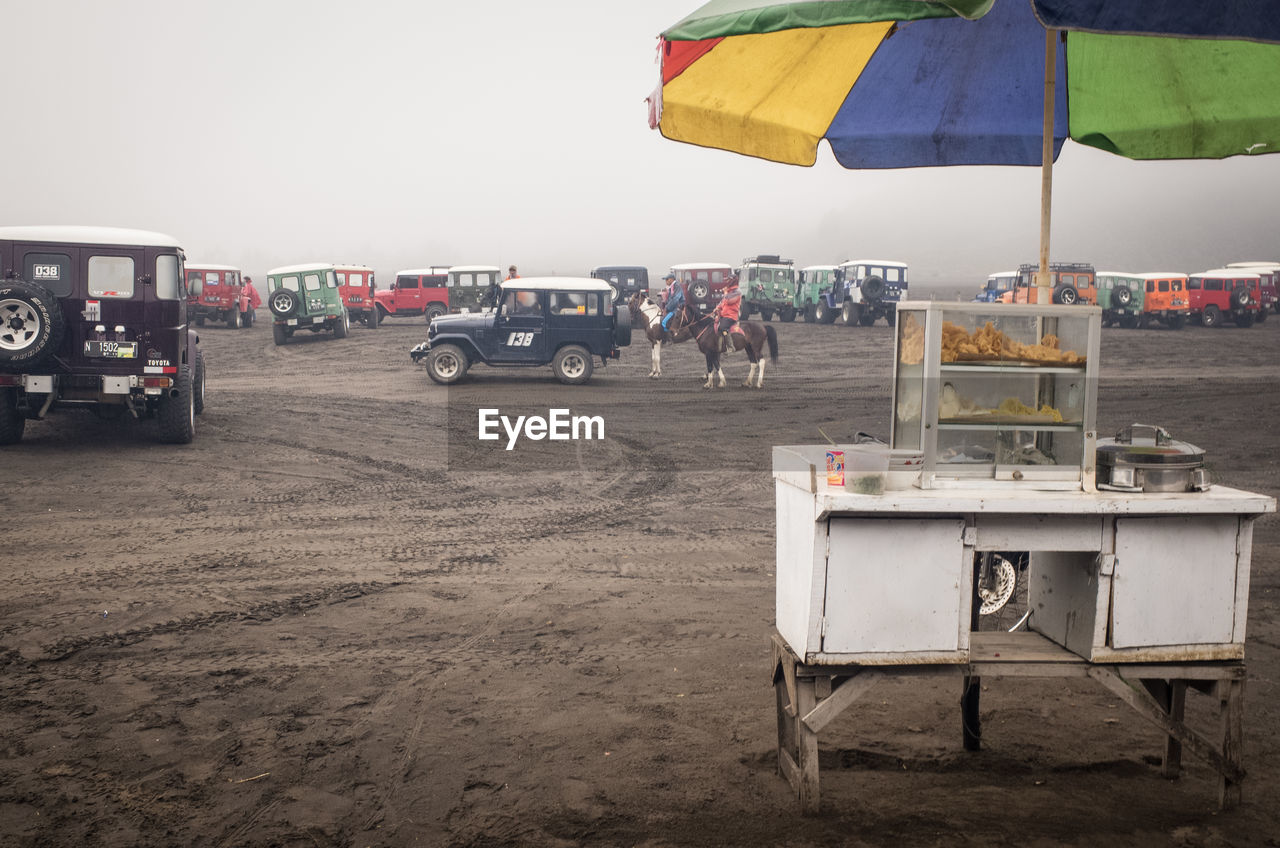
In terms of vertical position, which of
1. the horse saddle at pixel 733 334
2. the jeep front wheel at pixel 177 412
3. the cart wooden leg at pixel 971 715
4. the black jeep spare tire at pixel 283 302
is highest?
the black jeep spare tire at pixel 283 302

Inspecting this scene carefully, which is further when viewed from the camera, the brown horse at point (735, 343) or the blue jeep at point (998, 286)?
the blue jeep at point (998, 286)

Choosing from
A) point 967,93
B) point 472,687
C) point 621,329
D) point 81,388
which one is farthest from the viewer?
point 621,329

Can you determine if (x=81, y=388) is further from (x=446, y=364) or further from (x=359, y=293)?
(x=359, y=293)

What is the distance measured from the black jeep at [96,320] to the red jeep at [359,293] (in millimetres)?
22840

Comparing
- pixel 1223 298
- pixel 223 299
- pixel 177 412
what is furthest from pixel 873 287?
pixel 177 412

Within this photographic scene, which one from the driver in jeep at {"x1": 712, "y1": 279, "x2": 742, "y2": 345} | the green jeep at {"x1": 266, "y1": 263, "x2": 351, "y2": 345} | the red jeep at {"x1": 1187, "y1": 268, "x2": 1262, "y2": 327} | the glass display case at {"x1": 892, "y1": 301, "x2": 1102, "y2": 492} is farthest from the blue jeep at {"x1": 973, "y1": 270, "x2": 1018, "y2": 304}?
the glass display case at {"x1": 892, "y1": 301, "x2": 1102, "y2": 492}

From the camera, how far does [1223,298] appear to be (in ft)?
117

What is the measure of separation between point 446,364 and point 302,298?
12.4m

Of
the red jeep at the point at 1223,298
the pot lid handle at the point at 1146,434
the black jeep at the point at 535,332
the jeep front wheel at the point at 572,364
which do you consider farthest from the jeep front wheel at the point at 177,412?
the red jeep at the point at 1223,298

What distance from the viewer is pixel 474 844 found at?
143 inches

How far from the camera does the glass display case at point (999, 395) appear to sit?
3857 millimetres

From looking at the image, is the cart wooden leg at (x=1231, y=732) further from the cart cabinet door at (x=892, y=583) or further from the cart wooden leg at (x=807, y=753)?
the cart wooden leg at (x=807, y=753)

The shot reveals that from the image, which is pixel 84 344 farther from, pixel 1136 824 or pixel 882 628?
pixel 1136 824

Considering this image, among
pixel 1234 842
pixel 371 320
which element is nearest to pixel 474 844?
pixel 1234 842
